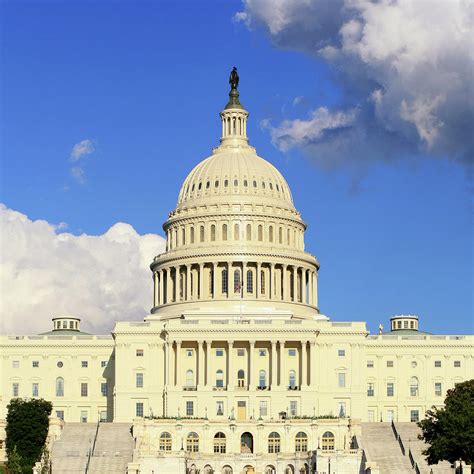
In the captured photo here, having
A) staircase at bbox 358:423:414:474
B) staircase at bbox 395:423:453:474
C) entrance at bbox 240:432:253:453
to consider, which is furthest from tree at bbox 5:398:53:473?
staircase at bbox 395:423:453:474

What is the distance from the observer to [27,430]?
592 feet

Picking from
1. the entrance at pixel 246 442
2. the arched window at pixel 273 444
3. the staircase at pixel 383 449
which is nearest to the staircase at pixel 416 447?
the staircase at pixel 383 449

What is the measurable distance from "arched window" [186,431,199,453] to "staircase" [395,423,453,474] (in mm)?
22743

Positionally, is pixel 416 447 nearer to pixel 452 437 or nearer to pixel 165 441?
pixel 452 437

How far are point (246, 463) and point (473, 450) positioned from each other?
31.6m

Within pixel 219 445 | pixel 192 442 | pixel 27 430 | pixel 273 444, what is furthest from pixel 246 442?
pixel 27 430

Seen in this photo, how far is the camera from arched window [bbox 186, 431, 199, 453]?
18612cm

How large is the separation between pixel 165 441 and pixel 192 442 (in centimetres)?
308

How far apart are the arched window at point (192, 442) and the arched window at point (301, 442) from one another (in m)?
11.4

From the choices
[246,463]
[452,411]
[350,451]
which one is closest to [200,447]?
[246,463]

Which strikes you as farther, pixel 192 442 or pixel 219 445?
pixel 219 445

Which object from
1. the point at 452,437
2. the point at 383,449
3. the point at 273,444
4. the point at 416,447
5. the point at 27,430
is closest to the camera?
the point at 452,437

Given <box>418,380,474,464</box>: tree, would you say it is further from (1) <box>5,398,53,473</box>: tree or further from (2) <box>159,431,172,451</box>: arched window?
(1) <box>5,398,53,473</box>: tree

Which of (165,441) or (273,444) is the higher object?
(165,441)
